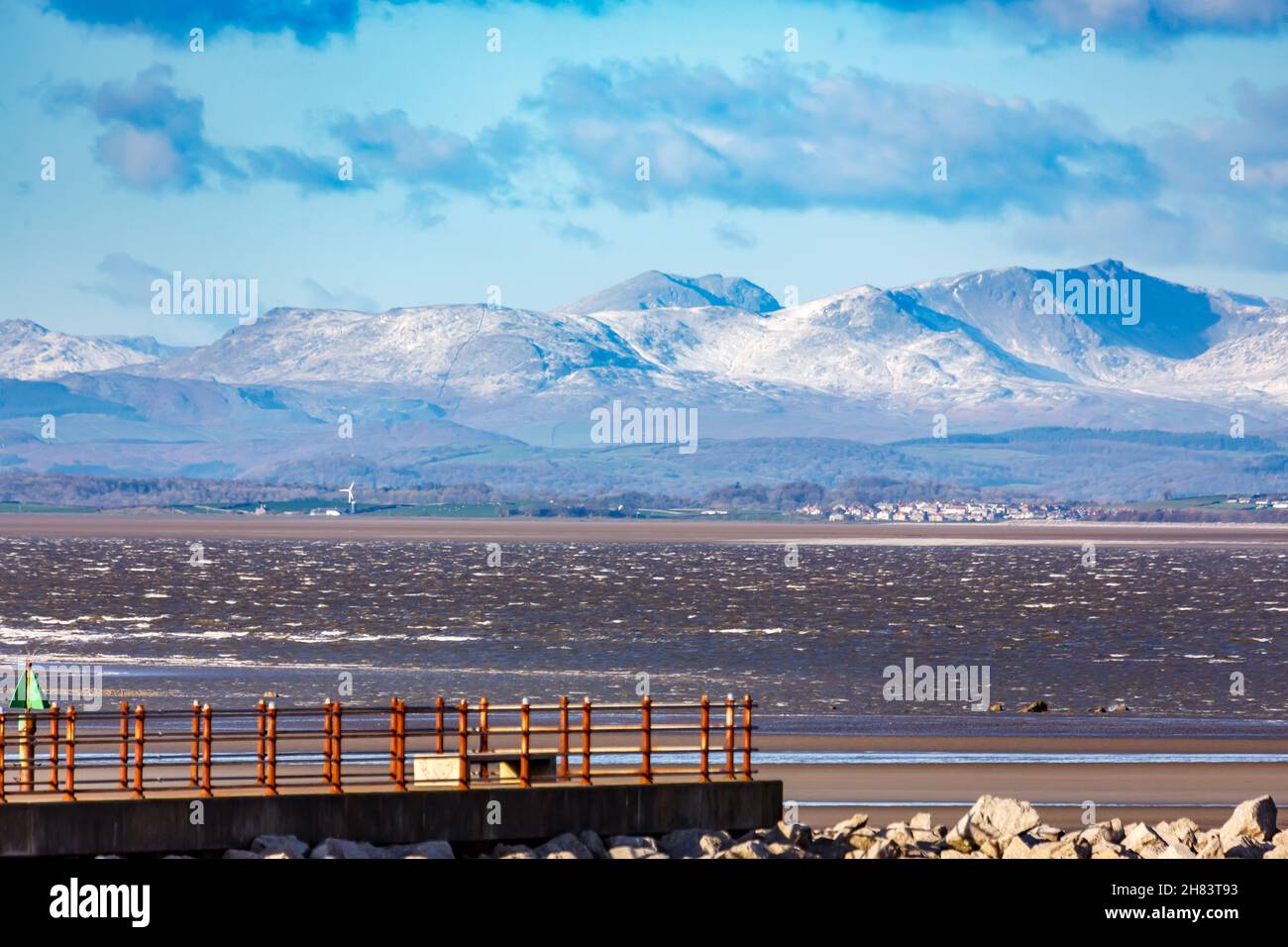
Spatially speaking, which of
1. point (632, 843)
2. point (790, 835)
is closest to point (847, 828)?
point (790, 835)

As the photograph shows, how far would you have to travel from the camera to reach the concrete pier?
28422 mm

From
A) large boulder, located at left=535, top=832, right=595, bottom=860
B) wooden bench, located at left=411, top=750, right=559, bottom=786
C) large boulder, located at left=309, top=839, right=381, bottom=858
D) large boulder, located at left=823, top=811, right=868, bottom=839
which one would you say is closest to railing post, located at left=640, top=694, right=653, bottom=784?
wooden bench, located at left=411, top=750, right=559, bottom=786

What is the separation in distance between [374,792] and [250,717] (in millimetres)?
20863

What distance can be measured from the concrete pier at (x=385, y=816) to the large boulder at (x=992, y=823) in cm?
291

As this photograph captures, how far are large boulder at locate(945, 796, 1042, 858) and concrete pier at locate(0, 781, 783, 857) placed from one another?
291cm

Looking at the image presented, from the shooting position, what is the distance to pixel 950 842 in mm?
32844

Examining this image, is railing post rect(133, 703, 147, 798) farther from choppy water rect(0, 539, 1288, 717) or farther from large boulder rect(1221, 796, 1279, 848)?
choppy water rect(0, 539, 1288, 717)

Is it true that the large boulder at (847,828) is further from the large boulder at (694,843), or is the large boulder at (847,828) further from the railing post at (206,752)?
the railing post at (206,752)

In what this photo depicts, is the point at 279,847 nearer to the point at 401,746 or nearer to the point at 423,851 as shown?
the point at 423,851

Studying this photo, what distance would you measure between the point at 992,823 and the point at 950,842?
30.3 inches

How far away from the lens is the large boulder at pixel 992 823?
3269 centimetres
